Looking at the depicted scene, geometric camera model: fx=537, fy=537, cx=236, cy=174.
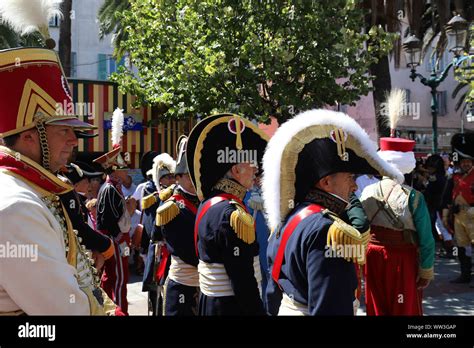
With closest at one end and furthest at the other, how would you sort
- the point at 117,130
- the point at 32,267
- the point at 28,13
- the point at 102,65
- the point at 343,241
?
1. the point at 32,267
2. the point at 343,241
3. the point at 28,13
4. the point at 117,130
5. the point at 102,65

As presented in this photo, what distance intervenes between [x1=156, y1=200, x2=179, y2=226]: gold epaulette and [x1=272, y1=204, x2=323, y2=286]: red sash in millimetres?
1998

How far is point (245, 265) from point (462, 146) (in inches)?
292

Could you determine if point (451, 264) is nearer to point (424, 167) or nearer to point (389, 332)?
point (424, 167)

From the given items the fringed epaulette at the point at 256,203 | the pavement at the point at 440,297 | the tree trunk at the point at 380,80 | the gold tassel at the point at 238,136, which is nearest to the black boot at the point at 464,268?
→ the pavement at the point at 440,297

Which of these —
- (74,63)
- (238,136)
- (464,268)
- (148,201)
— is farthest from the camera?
(74,63)

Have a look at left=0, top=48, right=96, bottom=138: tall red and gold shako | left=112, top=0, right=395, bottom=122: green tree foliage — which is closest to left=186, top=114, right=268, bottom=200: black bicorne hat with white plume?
left=0, top=48, right=96, bottom=138: tall red and gold shako

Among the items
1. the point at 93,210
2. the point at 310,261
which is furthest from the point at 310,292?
the point at 93,210

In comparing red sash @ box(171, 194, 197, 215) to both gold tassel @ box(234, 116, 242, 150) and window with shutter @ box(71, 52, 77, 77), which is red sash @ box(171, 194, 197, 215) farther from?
window with shutter @ box(71, 52, 77, 77)

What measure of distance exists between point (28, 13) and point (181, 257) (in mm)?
2472

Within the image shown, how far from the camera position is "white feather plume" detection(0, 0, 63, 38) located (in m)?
3.17

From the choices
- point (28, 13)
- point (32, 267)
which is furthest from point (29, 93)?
point (32, 267)

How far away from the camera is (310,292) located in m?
2.64

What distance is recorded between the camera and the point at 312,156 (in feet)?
9.64

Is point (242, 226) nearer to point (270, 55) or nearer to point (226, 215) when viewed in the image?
point (226, 215)
